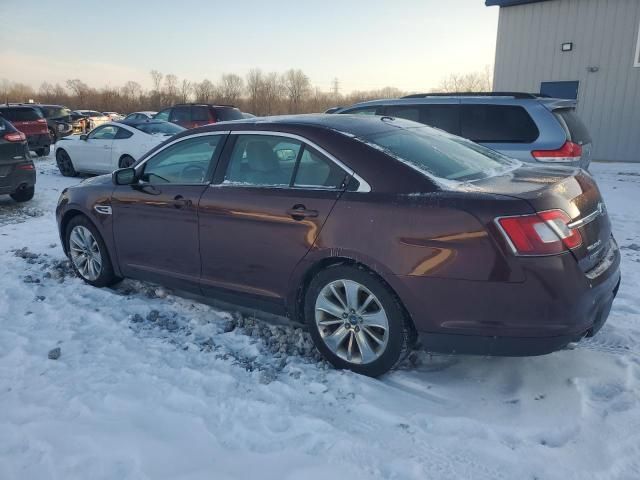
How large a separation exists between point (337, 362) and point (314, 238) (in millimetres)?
818

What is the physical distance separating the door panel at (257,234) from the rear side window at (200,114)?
465 inches

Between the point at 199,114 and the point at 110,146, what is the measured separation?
13.7ft

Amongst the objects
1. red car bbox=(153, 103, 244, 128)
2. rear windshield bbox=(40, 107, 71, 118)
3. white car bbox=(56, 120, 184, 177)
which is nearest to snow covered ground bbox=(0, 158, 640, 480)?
white car bbox=(56, 120, 184, 177)

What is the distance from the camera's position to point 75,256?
4.96 m

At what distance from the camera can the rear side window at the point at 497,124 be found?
250 inches

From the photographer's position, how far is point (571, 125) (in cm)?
633

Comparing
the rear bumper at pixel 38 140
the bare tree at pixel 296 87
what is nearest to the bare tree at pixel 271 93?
the bare tree at pixel 296 87

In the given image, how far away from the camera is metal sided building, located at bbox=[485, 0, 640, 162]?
14.5 metres

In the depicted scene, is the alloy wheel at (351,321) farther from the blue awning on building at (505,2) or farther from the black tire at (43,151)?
the black tire at (43,151)

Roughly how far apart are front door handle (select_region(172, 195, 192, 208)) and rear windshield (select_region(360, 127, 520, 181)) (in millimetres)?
1455

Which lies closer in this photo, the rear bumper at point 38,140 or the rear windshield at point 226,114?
the rear windshield at point 226,114

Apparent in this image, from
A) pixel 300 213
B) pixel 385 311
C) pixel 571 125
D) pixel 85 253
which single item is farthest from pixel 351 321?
pixel 571 125

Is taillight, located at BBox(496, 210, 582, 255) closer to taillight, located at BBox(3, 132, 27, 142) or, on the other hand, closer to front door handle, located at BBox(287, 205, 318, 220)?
front door handle, located at BBox(287, 205, 318, 220)

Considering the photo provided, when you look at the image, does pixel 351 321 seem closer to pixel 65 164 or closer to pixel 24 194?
pixel 24 194
